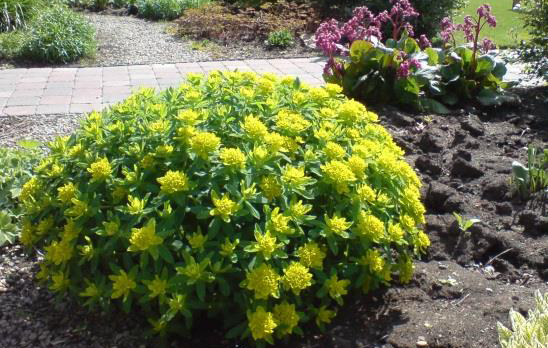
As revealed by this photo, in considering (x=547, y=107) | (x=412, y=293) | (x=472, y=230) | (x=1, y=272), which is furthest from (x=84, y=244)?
(x=547, y=107)

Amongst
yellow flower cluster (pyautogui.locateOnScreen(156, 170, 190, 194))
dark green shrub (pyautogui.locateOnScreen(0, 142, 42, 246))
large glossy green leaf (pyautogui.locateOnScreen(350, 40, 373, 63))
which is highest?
yellow flower cluster (pyautogui.locateOnScreen(156, 170, 190, 194))

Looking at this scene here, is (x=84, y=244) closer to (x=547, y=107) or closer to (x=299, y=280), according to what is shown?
(x=299, y=280)

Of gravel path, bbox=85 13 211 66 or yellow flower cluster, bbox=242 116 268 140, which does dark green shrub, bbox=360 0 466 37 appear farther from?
yellow flower cluster, bbox=242 116 268 140

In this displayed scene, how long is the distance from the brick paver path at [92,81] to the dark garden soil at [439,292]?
10.3 ft

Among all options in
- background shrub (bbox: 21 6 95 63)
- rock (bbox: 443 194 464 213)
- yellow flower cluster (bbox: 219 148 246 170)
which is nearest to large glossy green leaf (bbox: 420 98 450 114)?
rock (bbox: 443 194 464 213)

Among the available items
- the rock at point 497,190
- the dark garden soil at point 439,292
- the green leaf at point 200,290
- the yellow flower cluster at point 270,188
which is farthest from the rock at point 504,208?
the green leaf at point 200,290

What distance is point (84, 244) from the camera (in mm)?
3035

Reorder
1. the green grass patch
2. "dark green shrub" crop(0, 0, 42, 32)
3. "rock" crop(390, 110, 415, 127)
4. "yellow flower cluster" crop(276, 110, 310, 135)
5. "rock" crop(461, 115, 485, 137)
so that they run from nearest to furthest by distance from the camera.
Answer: "yellow flower cluster" crop(276, 110, 310, 135) → "rock" crop(461, 115, 485, 137) → "rock" crop(390, 110, 415, 127) → "dark green shrub" crop(0, 0, 42, 32) → the green grass patch

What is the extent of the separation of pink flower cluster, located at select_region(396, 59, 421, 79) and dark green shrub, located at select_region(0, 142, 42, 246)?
3.08 m

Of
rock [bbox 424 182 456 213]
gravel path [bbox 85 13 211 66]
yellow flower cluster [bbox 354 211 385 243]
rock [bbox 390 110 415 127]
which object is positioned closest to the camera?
yellow flower cluster [bbox 354 211 385 243]

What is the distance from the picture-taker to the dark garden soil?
292 cm

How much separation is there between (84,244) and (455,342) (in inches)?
67.4

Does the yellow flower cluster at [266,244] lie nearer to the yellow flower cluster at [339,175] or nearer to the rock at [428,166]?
the yellow flower cluster at [339,175]

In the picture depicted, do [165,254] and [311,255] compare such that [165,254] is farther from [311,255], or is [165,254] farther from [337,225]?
[337,225]
